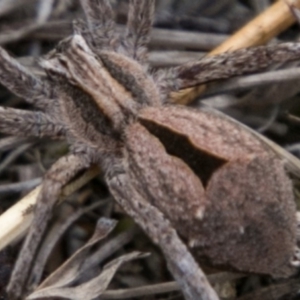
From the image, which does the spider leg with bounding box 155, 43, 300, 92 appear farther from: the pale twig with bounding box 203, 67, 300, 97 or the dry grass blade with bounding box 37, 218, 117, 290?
the dry grass blade with bounding box 37, 218, 117, 290

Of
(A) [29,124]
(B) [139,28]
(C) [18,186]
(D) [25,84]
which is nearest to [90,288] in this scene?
(C) [18,186]

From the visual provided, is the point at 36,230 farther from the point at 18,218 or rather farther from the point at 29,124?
the point at 29,124

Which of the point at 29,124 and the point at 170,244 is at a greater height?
the point at 29,124

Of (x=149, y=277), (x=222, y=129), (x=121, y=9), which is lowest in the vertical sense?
(x=149, y=277)

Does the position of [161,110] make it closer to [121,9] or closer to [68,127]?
[68,127]

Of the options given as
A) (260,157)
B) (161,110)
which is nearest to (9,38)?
(161,110)

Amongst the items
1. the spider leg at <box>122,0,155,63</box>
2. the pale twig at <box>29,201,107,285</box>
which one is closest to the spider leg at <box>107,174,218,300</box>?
the pale twig at <box>29,201,107,285</box>

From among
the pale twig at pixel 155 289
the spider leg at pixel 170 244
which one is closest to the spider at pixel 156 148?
the spider leg at pixel 170 244
